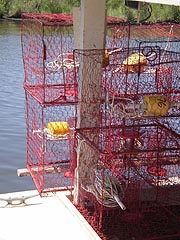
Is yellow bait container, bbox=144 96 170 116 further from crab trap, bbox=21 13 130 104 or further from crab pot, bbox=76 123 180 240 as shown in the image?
crab trap, bbox=21 13 130 104

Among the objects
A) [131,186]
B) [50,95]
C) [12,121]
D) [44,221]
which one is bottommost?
[12,121]

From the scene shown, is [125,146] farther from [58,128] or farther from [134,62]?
[134,62]

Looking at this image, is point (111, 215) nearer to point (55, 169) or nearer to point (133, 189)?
point (133, 189)

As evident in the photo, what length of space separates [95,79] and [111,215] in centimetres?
123

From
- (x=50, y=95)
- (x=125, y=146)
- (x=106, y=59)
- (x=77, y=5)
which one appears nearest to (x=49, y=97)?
(x=50, y=95)

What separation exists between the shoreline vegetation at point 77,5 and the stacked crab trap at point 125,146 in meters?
1.24

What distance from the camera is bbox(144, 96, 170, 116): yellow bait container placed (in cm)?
444

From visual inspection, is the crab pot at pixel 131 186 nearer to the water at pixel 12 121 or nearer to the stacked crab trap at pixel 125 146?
the stacked crab trap at pixel 125 146

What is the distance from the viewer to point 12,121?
35.0 feet

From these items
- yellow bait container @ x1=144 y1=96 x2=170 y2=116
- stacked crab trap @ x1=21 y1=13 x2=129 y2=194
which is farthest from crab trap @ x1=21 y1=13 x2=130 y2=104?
yellow bait container @ x1=144 y1=96 x2=170 y2=116

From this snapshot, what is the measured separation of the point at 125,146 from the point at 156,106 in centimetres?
88

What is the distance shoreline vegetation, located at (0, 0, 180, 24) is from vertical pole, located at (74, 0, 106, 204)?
138cm

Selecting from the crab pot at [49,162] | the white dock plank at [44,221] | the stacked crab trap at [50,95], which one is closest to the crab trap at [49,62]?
the stacked crab trap at [50,95]

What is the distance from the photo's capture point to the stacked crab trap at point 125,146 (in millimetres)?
4688
